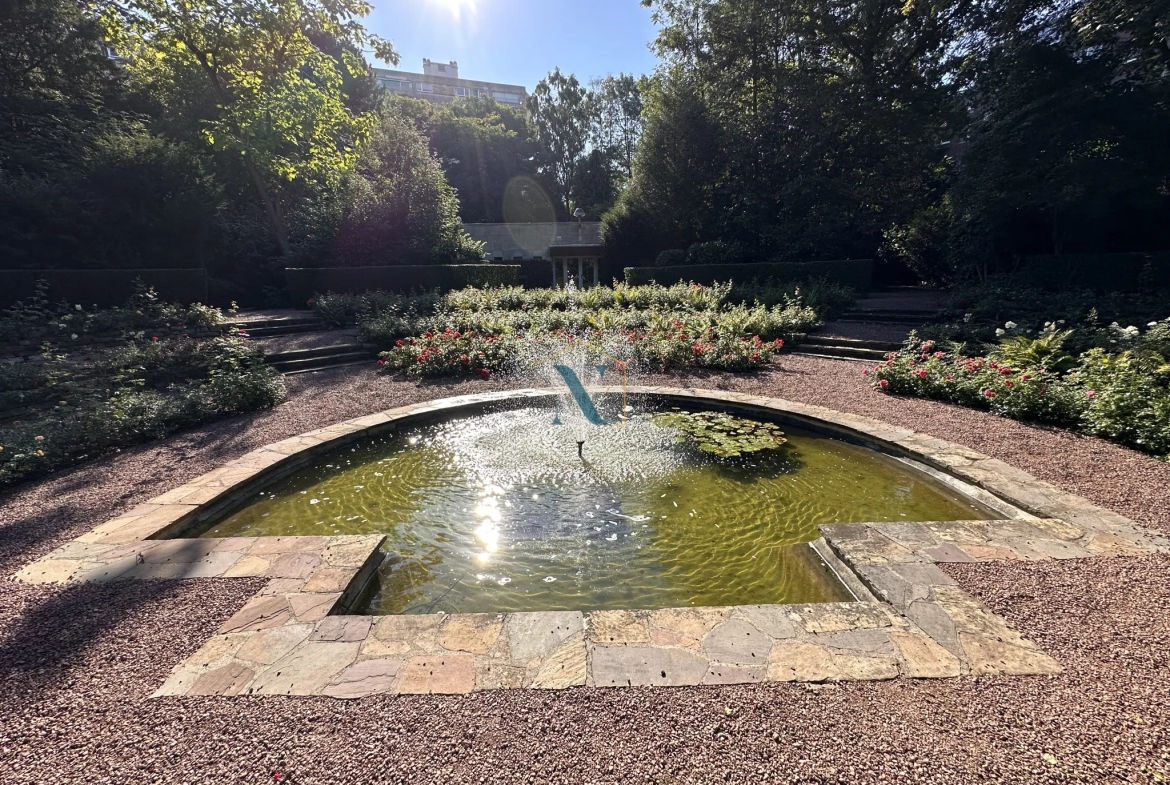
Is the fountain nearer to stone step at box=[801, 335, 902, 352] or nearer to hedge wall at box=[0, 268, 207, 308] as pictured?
stone step at box=[801, 335, 902, 352]

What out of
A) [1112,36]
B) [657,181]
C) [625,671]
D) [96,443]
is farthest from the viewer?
[657,181]

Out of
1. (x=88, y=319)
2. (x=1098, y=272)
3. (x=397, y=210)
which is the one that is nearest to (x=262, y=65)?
(x=397, y=210)

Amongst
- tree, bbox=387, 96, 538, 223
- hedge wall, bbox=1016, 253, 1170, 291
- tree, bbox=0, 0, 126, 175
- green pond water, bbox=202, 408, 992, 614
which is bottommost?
green pond water, bbox=202, 408, 992, 614

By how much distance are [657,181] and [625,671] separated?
850 inches

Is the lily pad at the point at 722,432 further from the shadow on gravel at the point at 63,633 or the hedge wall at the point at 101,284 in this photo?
the hedge wall at the point at 101,284

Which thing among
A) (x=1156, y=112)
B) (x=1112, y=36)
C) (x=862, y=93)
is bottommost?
(x=1156, y=112)

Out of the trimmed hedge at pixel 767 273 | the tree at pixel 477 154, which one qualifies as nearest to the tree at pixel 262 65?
the trimmed hedge at pixel 767 273

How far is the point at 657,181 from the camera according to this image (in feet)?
68.3

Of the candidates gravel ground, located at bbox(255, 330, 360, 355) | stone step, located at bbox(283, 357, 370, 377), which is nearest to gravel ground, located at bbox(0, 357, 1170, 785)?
stone step, located at bbox(283, 357, 370, 377)

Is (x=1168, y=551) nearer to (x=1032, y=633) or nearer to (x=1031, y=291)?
(x=1032, y=633)

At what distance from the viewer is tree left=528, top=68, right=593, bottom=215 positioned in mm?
39250

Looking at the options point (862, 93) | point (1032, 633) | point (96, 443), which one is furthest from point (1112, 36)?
point (96, 443)

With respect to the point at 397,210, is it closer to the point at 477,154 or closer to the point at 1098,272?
the point at 477,154

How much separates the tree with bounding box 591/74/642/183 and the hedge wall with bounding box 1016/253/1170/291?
31319mm
